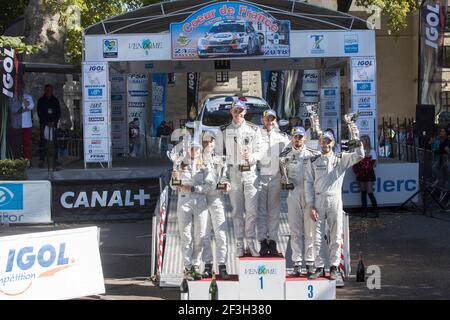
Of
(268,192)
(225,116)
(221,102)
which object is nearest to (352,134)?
(268,192)

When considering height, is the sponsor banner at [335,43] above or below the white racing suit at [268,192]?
above

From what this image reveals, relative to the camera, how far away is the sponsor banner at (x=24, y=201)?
16078mm

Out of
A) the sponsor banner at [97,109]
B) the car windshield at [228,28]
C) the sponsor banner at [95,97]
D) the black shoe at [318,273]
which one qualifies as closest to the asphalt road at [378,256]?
the black shoe at [318,273]

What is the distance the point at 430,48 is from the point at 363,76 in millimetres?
1731

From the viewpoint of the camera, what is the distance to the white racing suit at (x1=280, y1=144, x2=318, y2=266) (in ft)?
35.8

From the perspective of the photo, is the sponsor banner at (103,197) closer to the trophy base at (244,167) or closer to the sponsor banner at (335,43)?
the sponsor banner at (335,43)

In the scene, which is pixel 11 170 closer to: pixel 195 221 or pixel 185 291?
pixel 195 221

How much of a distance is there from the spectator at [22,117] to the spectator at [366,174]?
752cm

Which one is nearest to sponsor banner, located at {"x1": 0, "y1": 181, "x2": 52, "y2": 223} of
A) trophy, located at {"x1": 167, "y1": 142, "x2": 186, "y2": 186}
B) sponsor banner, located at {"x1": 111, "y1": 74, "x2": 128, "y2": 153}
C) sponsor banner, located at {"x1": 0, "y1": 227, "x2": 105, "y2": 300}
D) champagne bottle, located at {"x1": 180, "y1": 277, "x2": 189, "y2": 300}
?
sponsor banner, located at {"x1": 0, "y1": 227, "x2": 105, "y2": 300}

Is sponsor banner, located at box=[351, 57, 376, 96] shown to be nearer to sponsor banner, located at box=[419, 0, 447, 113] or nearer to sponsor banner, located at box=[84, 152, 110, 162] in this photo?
sponsor banner, located at box=[419, 0, 447, 113]

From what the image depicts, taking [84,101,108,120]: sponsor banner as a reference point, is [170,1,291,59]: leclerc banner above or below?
above

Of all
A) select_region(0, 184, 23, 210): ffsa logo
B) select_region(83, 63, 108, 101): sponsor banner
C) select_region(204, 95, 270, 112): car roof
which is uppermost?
select_region(83, 63, 108, 101): sponsor banner

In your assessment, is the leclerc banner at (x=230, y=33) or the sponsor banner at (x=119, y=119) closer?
→ the leclerc banner at (x=230, y=33)

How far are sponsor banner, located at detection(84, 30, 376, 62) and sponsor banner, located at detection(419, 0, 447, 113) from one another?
55.7 inches
